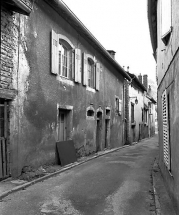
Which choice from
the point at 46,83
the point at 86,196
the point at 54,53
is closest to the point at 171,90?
the point at 86,196

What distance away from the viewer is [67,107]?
10.6m

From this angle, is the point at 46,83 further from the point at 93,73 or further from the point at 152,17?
the point at 93,73

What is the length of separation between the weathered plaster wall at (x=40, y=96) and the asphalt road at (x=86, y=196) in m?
1.24

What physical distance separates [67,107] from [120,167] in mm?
3263

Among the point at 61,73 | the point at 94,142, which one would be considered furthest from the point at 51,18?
the point at 94,142

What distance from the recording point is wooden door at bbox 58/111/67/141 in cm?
1060

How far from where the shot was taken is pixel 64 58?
10805 millimetres

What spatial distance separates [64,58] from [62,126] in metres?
2.91

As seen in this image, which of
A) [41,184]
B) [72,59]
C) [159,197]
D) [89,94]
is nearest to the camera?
[159,197]

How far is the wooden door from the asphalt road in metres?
2.18

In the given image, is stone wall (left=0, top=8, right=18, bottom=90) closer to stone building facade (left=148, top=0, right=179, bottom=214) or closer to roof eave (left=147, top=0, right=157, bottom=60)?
stone building facade (left=148, top=0, right=179, bottom=214)

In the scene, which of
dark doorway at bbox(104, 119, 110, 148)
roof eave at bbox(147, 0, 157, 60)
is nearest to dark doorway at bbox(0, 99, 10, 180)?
roof eave at bbox(147, 0, 157, 60)

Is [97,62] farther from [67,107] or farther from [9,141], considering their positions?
[9,141]

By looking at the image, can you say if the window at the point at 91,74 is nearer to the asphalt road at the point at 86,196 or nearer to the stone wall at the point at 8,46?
the asphalt road at the point at 86,196
